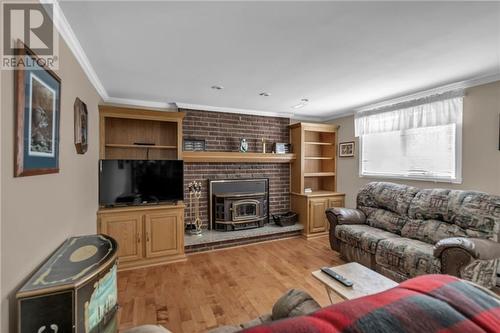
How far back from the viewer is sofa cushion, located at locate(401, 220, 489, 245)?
99.9 inches

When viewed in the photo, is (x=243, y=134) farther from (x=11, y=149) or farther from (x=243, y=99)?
(x=11, y=149)

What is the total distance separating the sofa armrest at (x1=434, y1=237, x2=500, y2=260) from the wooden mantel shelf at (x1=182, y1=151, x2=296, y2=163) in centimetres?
281

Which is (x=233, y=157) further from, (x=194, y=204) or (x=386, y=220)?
(x=386, y=220)

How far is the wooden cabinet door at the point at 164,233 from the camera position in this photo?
128 inches

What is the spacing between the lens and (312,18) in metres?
1.64

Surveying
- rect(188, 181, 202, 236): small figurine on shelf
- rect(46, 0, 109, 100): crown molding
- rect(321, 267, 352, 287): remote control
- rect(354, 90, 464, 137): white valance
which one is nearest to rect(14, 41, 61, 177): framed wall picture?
rect(46, 0, 109, 100): crown molding

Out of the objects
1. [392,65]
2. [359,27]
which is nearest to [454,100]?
[392,65]

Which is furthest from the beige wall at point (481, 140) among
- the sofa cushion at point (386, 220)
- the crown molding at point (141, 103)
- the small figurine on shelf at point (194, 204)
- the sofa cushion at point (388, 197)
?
the crown molding at point (141, 103)

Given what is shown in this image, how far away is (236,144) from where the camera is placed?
177 inches

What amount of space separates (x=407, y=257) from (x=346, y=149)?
2.62 metres

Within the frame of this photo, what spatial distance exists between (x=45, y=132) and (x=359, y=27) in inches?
88.1

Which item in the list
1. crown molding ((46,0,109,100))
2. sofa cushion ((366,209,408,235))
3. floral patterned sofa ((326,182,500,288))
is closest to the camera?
crown molding ((46,0,109,100))

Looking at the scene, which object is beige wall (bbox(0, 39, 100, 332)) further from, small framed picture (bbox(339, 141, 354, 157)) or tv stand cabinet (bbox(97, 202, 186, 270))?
small framed picture (bbox(339, 141, 354, 157))

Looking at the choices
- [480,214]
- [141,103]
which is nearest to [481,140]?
[480,214]
